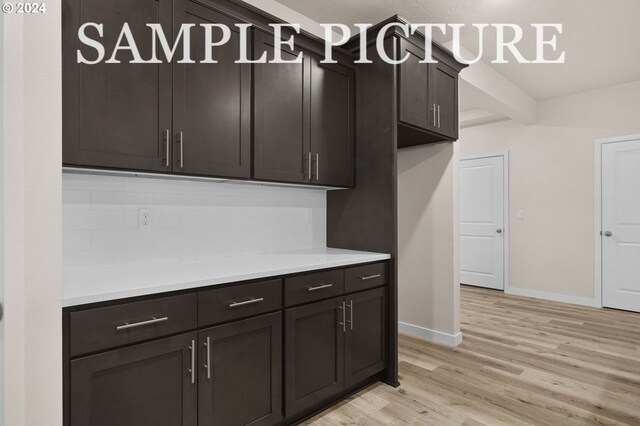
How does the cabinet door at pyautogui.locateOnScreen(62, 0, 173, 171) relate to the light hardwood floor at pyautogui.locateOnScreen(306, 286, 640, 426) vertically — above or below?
above

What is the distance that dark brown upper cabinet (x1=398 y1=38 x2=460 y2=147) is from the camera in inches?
100

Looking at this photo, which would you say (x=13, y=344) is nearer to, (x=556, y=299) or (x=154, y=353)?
(x=154, y=353)

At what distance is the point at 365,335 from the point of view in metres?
2.36

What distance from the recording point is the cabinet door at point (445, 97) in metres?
2.85

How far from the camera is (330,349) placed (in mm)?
2143

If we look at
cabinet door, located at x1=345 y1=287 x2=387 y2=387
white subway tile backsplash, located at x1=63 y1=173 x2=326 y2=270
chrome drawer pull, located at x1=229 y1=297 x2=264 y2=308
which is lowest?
cabinet door, located at x1=345 y1=287 x2=387 y2=387

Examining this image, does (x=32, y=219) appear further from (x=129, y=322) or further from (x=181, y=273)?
(x=181, y=273)

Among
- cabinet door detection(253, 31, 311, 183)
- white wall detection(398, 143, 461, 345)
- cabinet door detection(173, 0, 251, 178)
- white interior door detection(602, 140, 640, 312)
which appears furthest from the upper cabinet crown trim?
white interior door detection(602, 140, 640, 312)

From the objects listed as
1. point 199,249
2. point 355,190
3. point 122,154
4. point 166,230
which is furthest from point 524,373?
point 122,154

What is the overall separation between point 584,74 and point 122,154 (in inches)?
190

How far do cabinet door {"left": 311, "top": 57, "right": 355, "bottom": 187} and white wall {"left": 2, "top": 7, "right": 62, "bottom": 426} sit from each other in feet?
5.08

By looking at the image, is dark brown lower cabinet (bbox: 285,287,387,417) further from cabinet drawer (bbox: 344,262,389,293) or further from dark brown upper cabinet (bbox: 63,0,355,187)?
dark brown upper cabinet (bbox: 63,0,355,187)

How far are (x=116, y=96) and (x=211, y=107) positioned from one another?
0.47 meters

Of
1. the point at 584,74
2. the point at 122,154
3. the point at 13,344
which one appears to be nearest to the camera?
the point at 13,344
